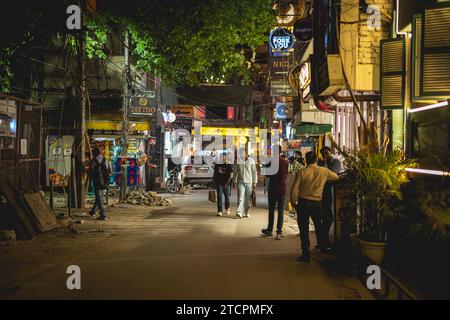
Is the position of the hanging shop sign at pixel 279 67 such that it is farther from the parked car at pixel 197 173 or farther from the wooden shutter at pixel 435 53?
the wooden shutter at pixel 435 53

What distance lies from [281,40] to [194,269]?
1393cm

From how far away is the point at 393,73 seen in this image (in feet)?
29.4

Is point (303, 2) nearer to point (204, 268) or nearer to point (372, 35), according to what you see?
point (372, 35)

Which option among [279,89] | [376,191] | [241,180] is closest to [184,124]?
[279,89]

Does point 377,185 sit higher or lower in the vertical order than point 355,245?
higher

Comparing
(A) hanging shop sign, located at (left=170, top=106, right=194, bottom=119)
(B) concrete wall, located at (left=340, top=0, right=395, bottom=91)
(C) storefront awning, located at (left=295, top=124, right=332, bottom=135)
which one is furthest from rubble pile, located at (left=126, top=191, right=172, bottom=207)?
(A) hanging shop sign, located at (left=170, top=106, right=194, bottom=119)

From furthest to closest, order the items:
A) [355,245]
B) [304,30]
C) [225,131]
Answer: [225,131] → [304,30] → [355,245]

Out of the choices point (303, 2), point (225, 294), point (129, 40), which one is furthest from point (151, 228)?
point (303, 2)

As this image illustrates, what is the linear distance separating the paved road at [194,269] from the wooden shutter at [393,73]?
3314mm

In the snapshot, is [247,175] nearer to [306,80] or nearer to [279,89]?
[306,80]

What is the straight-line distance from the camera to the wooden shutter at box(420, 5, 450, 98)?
6.91m

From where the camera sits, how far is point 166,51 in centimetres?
1733

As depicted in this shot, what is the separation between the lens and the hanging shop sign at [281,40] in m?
19.5

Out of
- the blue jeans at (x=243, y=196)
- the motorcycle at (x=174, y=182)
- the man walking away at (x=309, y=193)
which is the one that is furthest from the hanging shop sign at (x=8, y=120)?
the motorcycle at (x=174, y=182)
